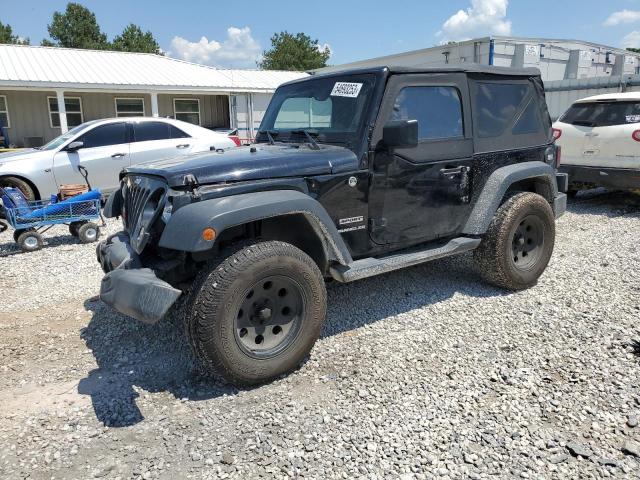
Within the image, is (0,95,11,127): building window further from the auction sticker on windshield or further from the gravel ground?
the auction sticker on windshield

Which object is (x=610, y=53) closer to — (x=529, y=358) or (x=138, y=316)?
(x=529, y=358)

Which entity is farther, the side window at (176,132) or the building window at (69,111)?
the building window at (69,111)

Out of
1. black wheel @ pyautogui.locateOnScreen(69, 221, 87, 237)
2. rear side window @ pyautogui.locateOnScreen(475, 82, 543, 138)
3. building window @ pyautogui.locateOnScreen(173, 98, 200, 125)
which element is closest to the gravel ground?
rear side window @ pyautogui.locateOnScreen(475, 82, 543, 138)

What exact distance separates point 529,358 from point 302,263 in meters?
1.77

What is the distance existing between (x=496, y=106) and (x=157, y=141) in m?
6.59

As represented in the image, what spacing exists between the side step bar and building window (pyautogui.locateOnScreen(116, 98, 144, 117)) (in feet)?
61.2

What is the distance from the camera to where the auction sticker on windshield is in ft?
12.9

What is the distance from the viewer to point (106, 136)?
8.95 m

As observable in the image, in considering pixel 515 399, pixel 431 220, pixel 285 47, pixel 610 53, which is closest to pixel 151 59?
pixel 610 53

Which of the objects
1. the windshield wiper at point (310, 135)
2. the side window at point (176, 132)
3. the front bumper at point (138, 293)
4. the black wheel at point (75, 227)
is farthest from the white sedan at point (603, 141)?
the black wheel at point (75, 227)

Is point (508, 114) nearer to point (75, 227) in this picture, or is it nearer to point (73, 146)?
point (75, 227)

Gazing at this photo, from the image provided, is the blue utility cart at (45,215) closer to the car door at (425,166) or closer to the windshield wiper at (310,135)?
the windshield wiper at (310,135)

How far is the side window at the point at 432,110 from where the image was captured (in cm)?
398

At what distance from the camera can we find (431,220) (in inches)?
167
